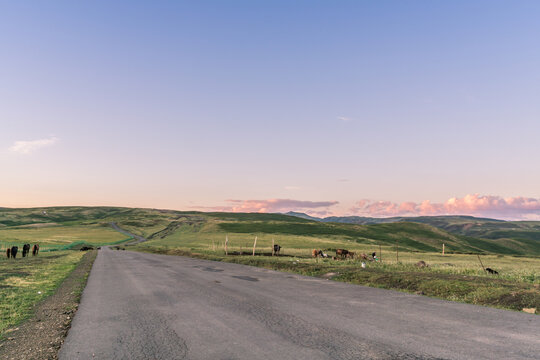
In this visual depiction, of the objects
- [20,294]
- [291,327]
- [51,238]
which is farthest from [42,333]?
[51,238]

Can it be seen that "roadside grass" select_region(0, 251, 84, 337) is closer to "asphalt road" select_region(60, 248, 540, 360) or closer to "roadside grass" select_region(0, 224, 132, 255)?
"asphalt road" select_region(60, 248, 540, 360)

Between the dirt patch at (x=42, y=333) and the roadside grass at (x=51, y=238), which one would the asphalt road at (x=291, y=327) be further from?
the roadside grass at (x=51, y=238)

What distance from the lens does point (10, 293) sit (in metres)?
17.9

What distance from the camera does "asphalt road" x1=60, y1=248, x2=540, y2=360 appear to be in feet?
27.0

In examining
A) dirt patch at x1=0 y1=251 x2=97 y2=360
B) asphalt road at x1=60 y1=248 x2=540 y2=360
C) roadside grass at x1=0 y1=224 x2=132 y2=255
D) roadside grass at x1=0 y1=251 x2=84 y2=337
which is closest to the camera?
asphalt road at x1=60 y1=248 x2=540 y2=360

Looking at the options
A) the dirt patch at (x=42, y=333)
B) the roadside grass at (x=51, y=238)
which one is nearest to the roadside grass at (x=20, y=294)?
the dirt patch at (x=42, y=333)

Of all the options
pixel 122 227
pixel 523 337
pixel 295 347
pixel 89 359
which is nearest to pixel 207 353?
pixel 295 347

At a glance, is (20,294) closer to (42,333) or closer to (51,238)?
(42,333)

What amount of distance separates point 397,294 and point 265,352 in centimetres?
1089

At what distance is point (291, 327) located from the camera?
10.4 m

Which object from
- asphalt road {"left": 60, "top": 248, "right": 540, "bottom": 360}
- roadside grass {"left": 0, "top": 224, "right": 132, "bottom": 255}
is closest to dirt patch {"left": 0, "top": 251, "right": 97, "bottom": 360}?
asphalt road {"left": 60, "top": 248, "right": 540, "bottom": 360}

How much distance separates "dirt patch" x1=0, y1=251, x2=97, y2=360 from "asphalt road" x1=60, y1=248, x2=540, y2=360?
0.40 m

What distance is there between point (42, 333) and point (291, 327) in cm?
762

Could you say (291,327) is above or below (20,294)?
above
